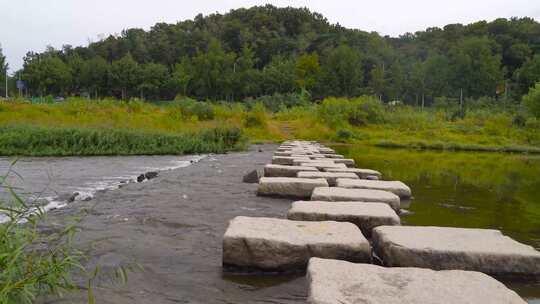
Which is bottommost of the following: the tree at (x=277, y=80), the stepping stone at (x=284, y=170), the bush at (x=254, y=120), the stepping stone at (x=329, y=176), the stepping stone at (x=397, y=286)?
the bush at (x=254, y=120)

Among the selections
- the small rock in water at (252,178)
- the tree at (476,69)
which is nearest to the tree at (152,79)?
the tree at (476,69)

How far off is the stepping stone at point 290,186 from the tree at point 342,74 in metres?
47.3

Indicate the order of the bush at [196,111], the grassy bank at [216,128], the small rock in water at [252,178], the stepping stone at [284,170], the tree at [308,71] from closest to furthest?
1. the stepping stone at [284,170]
2. the small rock in water at [252,178]
3. the grassy bank at [216,128]
4. the bush at [196,111]
5. the tree at [308,71]

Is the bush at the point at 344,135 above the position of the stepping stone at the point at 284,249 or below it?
below

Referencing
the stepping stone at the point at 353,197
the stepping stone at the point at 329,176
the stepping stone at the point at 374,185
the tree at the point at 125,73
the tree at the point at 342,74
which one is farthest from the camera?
the tree at the point at 125,73

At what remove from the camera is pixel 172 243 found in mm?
3160

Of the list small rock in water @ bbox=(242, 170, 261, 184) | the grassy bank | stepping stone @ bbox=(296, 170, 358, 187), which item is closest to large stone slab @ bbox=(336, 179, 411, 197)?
stepping stone @ bbox=(296, 170, 358, 187)

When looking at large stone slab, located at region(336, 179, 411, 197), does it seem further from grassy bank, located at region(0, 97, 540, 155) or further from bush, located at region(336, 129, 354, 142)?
bush, located at region(336, 129, 354, 142)

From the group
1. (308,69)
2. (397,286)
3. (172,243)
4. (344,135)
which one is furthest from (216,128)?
(308,69)

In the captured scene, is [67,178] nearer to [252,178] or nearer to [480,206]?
[252,178]

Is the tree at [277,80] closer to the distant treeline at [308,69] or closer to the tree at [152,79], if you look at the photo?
the distant treeline at [308,69]

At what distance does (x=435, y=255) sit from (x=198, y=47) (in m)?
67.1

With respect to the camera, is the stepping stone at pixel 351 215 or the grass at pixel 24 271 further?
the stepping stone at pixel 351 215

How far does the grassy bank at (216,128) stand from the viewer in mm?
13469
